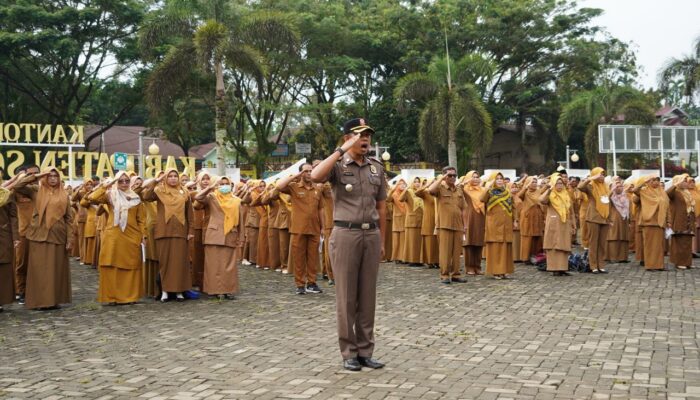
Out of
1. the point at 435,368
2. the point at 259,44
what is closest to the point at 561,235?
the point at 435,368

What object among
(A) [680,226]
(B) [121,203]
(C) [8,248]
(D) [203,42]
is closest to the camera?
(C) [8,248]

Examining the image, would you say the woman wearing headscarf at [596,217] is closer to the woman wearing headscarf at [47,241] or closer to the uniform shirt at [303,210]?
the uniform shirt at [303,210]

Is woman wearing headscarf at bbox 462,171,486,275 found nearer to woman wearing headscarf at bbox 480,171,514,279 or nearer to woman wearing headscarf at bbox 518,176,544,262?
woman wearing headscarf at bbox 480,171,514,279

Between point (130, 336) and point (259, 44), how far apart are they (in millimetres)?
18437

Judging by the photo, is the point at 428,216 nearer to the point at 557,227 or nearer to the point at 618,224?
the point at 557,227

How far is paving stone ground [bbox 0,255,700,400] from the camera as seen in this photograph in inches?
239

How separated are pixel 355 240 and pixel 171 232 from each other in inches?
206

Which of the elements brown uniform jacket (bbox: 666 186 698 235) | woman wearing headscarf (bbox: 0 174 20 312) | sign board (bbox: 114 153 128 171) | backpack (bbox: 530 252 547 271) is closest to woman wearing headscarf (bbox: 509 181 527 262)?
backpack (bbox: 530 252 547 271)

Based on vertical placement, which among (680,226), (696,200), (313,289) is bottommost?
(313,289)

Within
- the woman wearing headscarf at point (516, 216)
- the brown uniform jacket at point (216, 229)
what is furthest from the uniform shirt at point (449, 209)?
the woman wearing headscarf at point (516, 216)

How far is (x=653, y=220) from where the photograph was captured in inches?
605

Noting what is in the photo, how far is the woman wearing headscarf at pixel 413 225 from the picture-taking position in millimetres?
17203

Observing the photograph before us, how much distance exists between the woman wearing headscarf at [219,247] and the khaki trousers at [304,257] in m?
0.86

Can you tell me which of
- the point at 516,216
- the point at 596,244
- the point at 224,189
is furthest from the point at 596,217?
the point at 224,189
